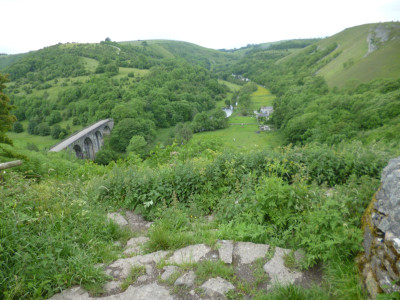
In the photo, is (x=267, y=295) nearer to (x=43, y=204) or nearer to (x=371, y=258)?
(x=371, y=258)

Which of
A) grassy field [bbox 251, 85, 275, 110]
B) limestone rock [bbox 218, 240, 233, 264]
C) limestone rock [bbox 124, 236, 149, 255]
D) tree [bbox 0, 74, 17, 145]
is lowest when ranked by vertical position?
grassy field [bbox 251, 85, 275, 110]

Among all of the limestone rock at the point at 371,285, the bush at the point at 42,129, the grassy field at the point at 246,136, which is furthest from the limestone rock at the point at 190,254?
the bush at the point at 42,129

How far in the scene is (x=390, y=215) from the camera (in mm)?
2453

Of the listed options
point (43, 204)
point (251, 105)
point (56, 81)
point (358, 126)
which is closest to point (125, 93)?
point (56, 81)

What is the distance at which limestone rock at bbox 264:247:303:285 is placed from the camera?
2.76 m

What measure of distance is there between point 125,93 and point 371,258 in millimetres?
91221

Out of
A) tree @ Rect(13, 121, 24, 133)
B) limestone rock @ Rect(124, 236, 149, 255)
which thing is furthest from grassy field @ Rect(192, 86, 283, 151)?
tree @ Rect(13, 121, 24, 133)

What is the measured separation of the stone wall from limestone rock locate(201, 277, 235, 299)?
1.54 m

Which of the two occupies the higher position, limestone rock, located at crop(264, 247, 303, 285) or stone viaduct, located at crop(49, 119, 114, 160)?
limestone rock, located at crop(264, 247, 303, 285)

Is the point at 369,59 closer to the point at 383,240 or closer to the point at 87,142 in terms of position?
the point at 87,142

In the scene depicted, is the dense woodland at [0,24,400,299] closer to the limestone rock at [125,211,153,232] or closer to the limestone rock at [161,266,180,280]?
the limestone rock at [125,211,153,232]

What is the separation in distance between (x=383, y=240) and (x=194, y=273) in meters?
2.27

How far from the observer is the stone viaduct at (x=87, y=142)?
40131mm

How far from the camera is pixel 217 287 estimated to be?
2.72 meters
